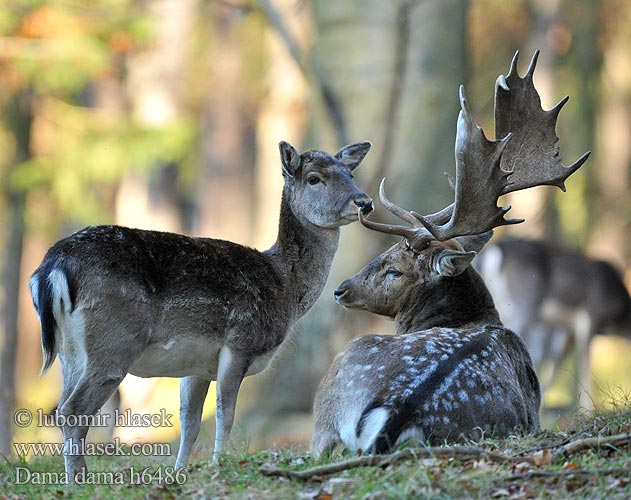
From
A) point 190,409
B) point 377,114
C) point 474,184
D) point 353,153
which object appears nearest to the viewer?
point 474,184

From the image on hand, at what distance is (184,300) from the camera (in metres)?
7.51

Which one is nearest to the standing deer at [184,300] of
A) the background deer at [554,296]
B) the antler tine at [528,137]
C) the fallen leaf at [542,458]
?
the antler tine at [528,137]

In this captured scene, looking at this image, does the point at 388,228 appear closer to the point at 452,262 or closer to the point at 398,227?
the point at 398,227

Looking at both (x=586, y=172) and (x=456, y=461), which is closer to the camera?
(x=456, y=461)

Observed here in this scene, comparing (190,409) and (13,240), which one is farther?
(13,240)

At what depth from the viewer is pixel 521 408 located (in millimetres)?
7699

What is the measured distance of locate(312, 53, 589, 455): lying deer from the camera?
23.2 ft

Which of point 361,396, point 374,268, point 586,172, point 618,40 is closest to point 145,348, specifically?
point 361,396

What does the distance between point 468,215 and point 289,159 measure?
1.41 m

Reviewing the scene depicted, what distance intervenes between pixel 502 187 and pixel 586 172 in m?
19.8

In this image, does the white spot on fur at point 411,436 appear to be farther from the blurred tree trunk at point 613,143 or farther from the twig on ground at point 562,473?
the blurred tree trunk at point 613,143

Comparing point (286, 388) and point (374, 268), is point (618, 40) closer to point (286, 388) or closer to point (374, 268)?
point (286, 388)

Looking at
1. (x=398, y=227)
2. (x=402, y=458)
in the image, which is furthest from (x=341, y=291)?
(x=402, y=458)

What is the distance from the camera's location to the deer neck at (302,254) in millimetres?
8484
